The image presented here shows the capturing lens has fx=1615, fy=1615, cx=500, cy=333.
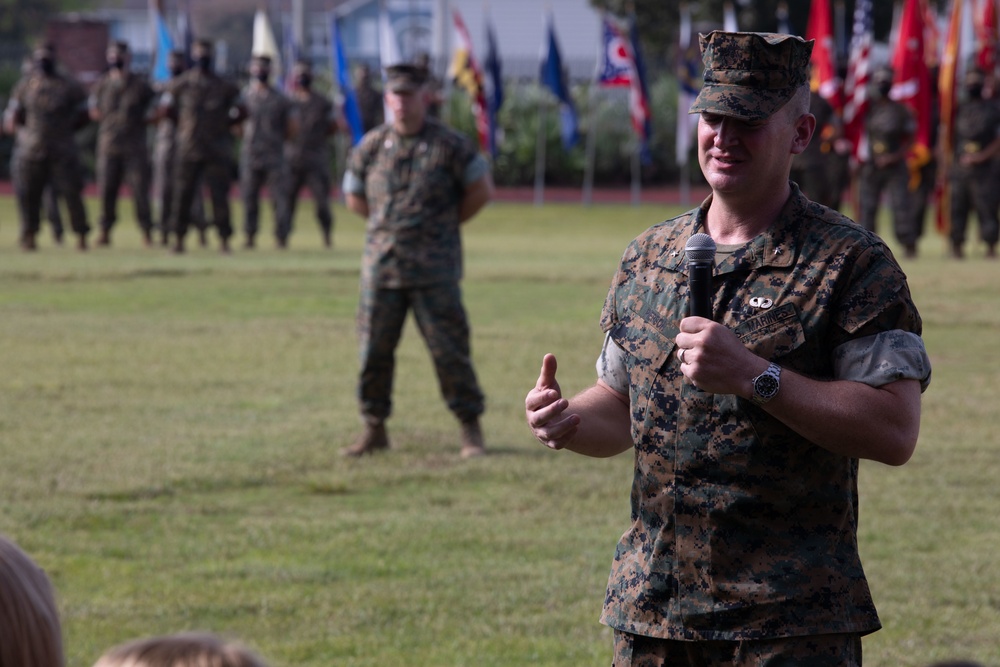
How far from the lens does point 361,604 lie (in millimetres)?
6957

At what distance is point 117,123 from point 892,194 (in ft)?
41.2

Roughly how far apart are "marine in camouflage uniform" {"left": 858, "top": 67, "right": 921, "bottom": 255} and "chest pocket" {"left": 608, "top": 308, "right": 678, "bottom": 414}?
2230 cm

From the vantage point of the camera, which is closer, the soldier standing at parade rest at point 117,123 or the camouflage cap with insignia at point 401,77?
the camouflage cap with insignia at point 401,77

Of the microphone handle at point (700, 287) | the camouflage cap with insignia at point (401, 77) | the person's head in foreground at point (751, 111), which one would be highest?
the person's head in foreground at point (751, 111)

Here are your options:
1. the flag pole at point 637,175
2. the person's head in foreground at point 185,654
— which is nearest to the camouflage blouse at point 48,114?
the flag pole at point 637,175

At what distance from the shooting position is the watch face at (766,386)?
331cm

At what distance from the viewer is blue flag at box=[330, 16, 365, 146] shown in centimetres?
3124

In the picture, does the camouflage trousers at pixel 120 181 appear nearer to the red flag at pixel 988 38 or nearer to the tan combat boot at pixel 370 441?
the red flag at pixel 988 38

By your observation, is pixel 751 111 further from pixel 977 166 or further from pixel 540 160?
pixel 540 160

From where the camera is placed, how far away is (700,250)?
129 inches

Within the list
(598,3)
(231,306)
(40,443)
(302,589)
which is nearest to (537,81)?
(598,3)

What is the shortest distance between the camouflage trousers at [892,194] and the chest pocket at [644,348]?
71.6ft

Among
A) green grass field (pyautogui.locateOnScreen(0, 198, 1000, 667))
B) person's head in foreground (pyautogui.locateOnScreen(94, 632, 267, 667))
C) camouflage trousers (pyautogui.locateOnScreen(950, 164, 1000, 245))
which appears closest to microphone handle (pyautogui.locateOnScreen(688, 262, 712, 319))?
person's head in foreground (pyautogui.locateOnScreen(94, 632, 267, 667))

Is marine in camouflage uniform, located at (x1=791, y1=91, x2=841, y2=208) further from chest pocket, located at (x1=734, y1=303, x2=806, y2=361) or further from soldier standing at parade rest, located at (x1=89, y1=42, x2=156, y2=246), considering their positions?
chest pocket, located at (x1=734, y1=303, x2=806, y2=361)
